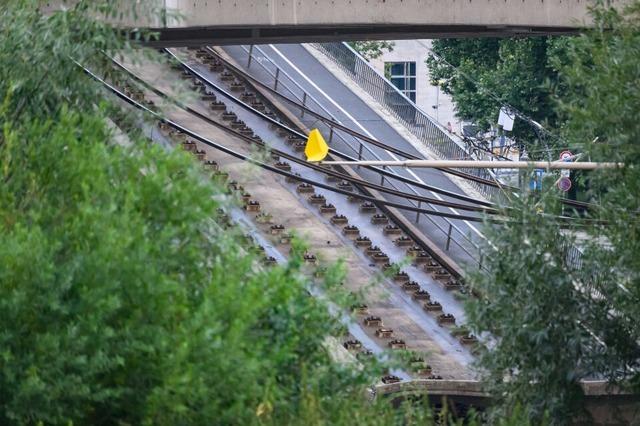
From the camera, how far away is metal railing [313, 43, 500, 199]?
3344 cm

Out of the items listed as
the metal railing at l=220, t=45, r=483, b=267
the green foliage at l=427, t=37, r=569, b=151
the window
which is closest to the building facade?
the window

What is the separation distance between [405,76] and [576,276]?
176 feet

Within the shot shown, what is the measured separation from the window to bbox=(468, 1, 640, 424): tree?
52.9m

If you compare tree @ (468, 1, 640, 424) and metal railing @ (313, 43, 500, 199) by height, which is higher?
metal railing @ (313, 43, 500, 199)

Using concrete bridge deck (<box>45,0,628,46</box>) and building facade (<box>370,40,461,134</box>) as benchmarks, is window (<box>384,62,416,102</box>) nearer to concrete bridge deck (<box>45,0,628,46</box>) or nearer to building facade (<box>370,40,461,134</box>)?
building facade (<box>370,40,461,134</box>)

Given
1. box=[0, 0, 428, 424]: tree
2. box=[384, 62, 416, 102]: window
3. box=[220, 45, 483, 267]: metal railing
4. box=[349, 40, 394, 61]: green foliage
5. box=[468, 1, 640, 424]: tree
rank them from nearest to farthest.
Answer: box=[0, 0, 428, 424]: tree
box=[468, 1, 640, 424]: tree
box=[220, 45, 483, 267]: metal railing
box=[349, 40, 394, 61]: green foliage
box=[384, 62, 416, 102]: window

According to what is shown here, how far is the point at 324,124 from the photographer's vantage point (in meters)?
32.4

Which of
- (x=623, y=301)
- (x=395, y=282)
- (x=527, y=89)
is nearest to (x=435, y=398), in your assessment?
(x=395, y=282)

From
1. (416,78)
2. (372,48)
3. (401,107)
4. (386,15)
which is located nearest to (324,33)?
(386,15)

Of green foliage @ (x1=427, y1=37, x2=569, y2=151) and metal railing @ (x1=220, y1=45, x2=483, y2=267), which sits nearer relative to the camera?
metal railing @ (x1=220, y1=45, x2=483, y2=267)

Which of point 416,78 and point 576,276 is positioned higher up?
point 416,78

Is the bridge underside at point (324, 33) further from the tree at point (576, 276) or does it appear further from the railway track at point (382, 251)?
the tree at point (576, 276)

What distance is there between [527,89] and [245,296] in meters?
35.1

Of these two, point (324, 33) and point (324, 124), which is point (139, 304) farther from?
point (324, 124)
